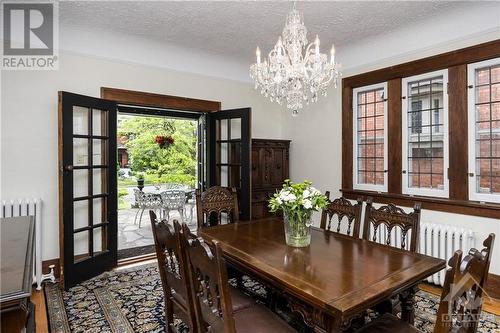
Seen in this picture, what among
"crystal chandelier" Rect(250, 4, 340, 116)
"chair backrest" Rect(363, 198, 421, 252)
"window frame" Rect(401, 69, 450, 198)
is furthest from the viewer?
"window frame" Rect(401, 69, 450, 198)

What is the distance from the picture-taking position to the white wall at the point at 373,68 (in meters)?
2.84

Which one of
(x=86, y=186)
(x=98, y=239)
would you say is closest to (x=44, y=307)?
(x=98, y=239)

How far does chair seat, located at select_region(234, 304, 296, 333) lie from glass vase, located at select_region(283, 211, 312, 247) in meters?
0.50

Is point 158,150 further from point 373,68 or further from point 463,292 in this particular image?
point 463,292

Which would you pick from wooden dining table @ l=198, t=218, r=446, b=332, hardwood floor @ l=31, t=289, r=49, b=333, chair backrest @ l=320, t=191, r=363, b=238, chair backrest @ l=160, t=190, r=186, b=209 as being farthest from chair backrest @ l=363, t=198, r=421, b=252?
chair backrest @ l=160, t=190, r=186, b=209

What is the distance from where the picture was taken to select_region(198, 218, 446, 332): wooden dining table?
133cm

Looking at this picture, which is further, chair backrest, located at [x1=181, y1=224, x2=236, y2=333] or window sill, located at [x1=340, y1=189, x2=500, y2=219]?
window sill, located at [x1=340, y1=189, x2=500, y2=219]

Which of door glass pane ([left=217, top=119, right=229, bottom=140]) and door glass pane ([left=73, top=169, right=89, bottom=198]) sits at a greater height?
door glass pane ([left=217, top=119, right=229, bottom=140])

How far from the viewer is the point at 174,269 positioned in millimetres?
1793

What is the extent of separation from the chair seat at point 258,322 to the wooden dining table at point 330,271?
16 centimetres

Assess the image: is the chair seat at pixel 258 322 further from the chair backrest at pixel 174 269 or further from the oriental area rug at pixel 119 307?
the oriental area rug at pixel 119 307

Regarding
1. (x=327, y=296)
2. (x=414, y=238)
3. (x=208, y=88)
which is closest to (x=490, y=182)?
(x=414, y=238)

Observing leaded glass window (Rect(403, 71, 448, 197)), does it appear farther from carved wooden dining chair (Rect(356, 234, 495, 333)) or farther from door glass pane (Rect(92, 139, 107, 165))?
door glass pane (Rect(92, 139, 107, 165))

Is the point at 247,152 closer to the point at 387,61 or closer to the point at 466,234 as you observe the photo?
the point at 387,61
